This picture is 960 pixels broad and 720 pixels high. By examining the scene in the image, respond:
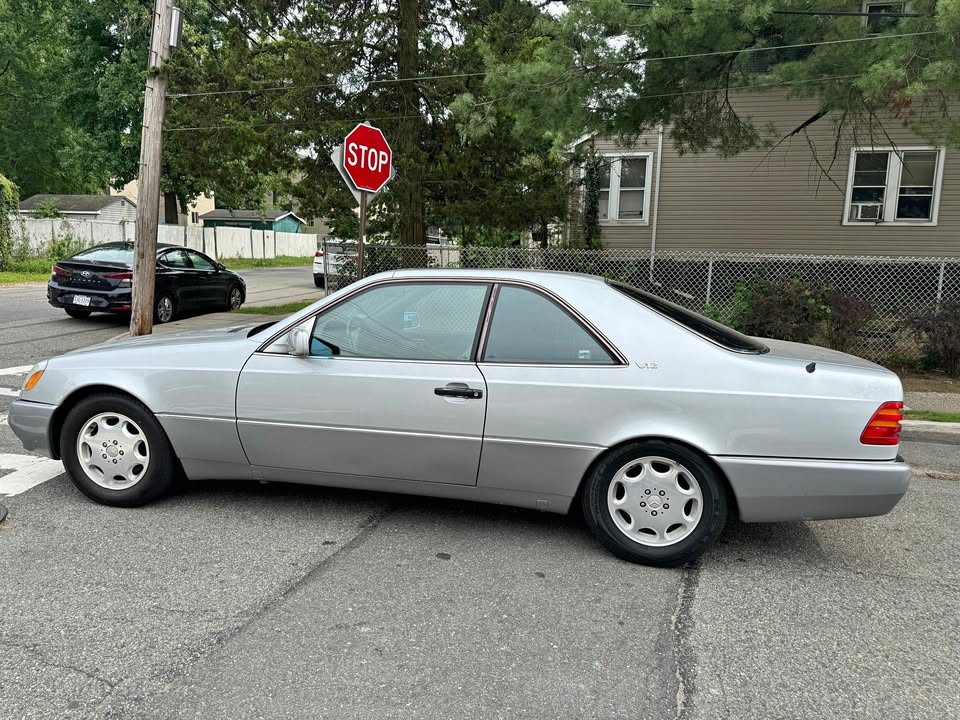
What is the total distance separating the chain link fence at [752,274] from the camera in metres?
9.64

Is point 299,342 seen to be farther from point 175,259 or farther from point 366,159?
point 175,259

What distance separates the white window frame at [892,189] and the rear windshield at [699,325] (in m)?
12.8

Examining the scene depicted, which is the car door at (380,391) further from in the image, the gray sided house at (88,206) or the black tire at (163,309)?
the gray sided house at (88,206)

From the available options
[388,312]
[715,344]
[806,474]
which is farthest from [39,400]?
[806,474]

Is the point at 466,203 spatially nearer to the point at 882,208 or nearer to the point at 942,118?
the point at 942,118

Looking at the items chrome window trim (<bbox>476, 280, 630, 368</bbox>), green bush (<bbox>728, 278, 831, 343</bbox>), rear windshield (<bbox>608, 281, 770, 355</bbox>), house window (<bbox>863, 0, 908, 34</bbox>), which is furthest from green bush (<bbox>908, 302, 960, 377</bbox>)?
chrome window trim (<bbox>476, 280, 630, 368</bbox>)

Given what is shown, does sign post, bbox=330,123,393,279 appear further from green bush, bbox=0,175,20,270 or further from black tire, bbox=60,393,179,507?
green bush, bbox=0,175,20,270

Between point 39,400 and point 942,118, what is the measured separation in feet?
31.0

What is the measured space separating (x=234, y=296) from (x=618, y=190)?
29.0ft

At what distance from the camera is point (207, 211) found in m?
68.8

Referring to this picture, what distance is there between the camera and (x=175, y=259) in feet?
44.7

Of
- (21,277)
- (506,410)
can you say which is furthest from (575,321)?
(21,277)

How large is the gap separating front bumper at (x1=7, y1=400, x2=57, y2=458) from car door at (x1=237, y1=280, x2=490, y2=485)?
1.28m

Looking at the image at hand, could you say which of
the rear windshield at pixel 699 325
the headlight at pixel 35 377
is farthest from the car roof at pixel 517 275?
the headlight at pixel 35 377
